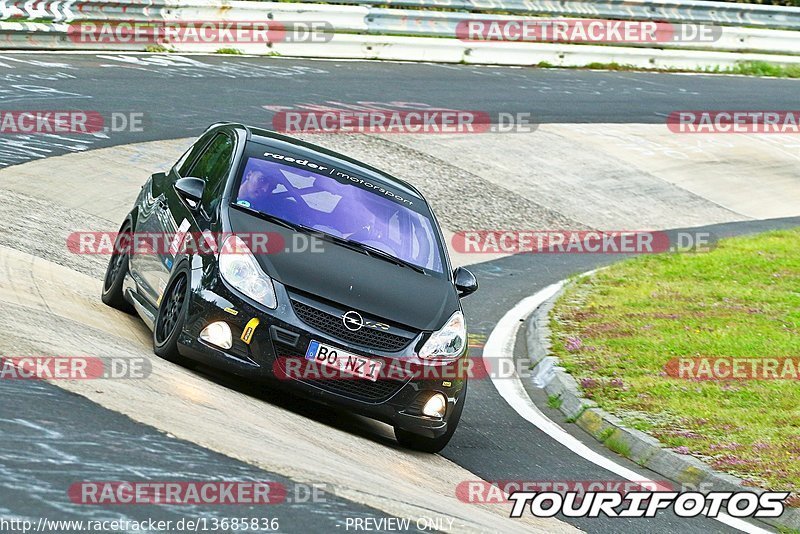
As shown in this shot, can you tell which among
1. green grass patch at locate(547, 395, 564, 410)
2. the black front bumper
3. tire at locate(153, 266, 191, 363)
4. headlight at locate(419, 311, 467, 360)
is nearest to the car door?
tire at locate(153, 266, 191, 363)

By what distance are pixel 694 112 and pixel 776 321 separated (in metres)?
12.1

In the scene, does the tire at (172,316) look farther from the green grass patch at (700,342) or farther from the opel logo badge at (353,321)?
the green grass patch at (700,342)

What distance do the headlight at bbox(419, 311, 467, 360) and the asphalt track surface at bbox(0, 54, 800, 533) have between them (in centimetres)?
77

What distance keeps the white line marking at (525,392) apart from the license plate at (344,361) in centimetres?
188

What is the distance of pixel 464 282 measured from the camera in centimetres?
913

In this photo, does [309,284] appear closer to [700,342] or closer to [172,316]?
[172,316]

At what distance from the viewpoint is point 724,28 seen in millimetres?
28562

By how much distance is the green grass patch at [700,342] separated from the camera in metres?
8.97

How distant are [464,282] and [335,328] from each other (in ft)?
4.98

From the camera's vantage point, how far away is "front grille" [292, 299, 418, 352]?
311 inches

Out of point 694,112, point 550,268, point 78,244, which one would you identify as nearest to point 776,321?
point 550,268

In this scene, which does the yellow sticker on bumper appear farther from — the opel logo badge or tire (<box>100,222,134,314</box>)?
tire (<box>100,222,134,314</box>)

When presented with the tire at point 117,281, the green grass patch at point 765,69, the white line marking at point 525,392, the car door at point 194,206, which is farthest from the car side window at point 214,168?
the green grass patch at point 765,69

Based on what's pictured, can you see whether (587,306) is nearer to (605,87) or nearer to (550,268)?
(550,268)
